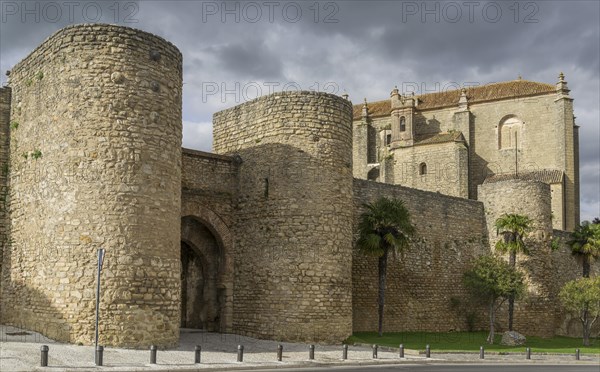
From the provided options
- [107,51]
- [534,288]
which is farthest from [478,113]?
[107,51]

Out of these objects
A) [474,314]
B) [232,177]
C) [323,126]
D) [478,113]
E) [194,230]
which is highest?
[478,113]

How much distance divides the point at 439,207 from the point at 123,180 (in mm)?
17719

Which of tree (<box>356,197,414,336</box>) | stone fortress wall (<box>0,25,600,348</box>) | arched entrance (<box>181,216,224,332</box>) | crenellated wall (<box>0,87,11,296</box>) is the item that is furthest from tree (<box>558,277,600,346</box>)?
crenellated wall (<box>0,87,11,296</box>)

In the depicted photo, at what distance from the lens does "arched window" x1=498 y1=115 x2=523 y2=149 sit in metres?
56.9

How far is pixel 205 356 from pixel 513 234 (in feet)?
63.6

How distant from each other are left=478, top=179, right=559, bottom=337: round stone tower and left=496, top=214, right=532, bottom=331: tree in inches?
35.0

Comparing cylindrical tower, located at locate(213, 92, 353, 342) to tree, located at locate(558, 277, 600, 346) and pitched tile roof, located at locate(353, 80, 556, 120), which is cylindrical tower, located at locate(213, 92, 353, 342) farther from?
pitched tile roof, located at locate(353, 80, 556, 120)

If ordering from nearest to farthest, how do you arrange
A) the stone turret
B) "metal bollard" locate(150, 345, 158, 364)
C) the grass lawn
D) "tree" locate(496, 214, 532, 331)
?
"metal bollard" locate(150, 345, 158, 364)
the grass lawn
"tree" locate(496, 214, 532, 331)
the stone turret

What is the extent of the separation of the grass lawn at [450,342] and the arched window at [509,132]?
27187 mm

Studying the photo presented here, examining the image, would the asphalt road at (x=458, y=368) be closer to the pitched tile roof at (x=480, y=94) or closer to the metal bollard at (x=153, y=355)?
the metal bollard at (x=153, y=355)

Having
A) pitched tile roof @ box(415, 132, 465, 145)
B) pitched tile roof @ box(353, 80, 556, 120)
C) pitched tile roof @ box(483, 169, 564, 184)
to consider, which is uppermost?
pitched tile roof @ box(353, 80, 556, 120)

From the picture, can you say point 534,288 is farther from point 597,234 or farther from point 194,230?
point 194,230

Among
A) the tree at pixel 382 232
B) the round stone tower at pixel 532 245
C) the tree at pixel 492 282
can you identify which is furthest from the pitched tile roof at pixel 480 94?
the tree at pixel 382 232

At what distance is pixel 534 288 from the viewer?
33219 millimetres
